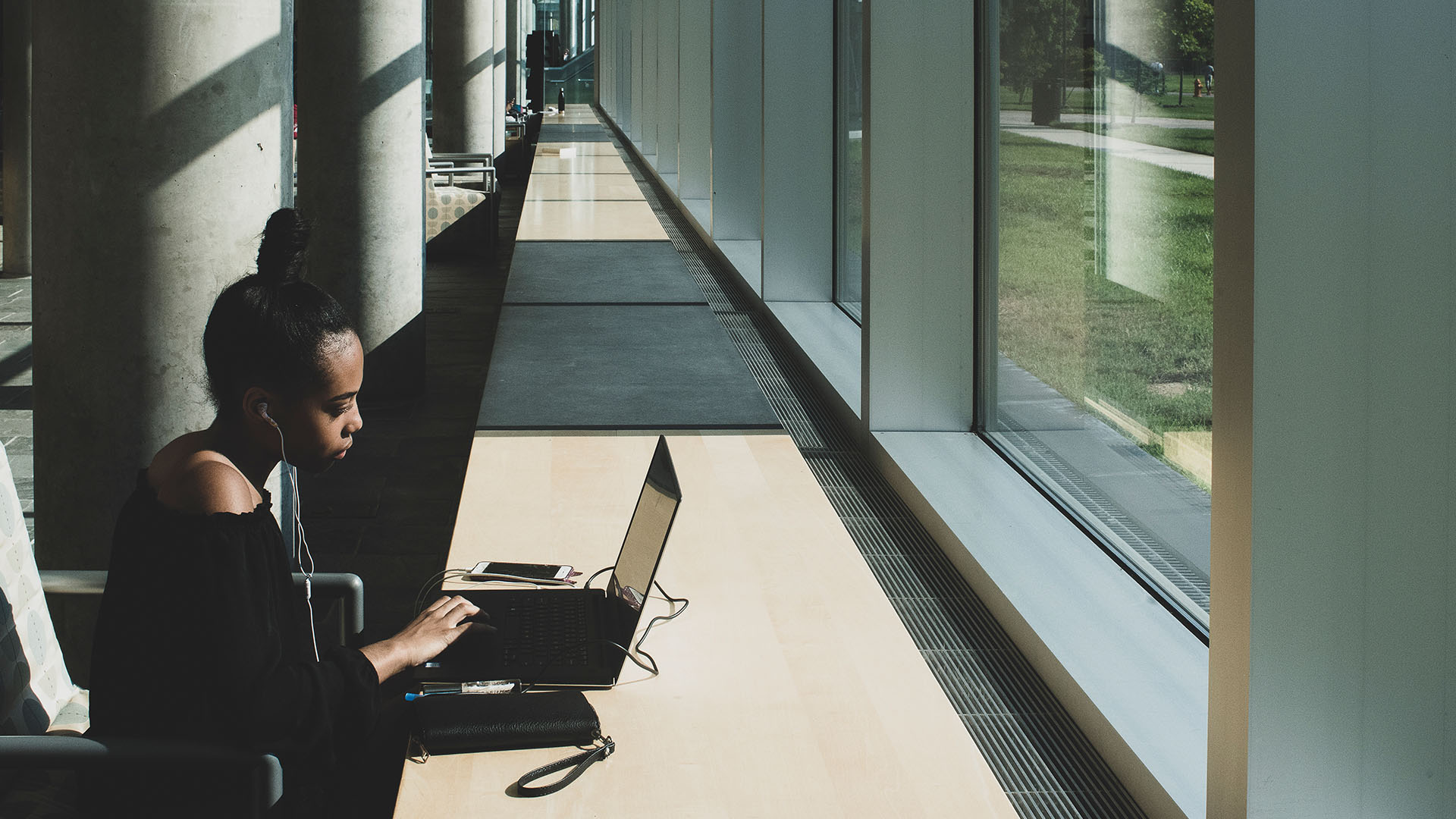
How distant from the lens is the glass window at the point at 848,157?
632cm

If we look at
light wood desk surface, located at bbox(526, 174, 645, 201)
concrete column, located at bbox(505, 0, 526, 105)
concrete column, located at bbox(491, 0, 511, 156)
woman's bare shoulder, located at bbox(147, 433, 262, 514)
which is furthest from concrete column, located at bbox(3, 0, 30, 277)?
concrete column, located at bbox(505, 0, 526, 105)

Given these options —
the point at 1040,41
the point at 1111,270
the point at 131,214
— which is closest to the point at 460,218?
the point at 1040,41

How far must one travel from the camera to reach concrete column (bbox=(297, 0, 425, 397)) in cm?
609

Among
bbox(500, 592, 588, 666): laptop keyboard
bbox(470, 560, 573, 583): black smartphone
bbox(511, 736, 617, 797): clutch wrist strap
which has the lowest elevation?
bbox(511, 736, 617, 797): clutch wrist strap

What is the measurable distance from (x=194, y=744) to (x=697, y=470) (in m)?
1.60

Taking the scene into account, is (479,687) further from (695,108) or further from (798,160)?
(695,108)

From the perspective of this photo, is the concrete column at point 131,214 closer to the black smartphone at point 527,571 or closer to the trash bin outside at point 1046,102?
the black smartphone at point 527,571

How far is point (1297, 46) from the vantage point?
156cm

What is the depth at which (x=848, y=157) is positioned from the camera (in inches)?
256

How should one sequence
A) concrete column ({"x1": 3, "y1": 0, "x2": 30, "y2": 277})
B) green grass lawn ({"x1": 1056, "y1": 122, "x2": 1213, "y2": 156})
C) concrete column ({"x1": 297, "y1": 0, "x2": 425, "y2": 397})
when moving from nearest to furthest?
green grass lawn ({"x1": 1056, "y1": 122, "x2": 1213, "y2": 156})
concrete column ({"x1": 297, "y1": 0, "x2": 425, "y2": 397})
concrete column ({"x1": 3, "y1": 0, "x2": 30, "y2": 277})

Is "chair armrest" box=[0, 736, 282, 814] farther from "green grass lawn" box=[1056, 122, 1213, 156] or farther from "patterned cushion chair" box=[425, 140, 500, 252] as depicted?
"patterned cushion chair" box=[425, 140, 500, 252]

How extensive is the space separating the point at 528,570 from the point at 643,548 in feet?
1.17

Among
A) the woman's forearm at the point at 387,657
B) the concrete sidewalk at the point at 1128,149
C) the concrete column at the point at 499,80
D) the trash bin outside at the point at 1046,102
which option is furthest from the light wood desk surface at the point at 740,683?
the concrete column at the point at 499,80

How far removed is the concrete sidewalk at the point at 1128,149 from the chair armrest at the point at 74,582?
2104 mm
